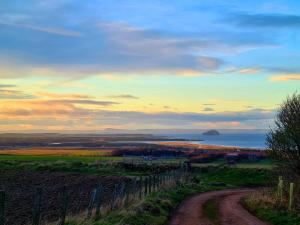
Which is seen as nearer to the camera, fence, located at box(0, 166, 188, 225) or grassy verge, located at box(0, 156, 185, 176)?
fence, located at box(0, 166, 188, 225)

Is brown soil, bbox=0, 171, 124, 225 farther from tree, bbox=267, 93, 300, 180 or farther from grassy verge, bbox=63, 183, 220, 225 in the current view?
tree, bbox=267, 93, 300, 180

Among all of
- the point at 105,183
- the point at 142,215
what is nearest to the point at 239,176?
the point at 105,183

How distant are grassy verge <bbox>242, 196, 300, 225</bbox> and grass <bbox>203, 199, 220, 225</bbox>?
2.05 metres

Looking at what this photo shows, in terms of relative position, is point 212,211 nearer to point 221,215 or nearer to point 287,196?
point 221,215

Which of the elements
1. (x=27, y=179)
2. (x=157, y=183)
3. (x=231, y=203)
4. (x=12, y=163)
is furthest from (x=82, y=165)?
(x=231, y=203)

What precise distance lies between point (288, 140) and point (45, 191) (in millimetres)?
21327

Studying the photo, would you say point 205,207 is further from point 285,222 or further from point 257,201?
point 285,222

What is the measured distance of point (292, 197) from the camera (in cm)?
2845

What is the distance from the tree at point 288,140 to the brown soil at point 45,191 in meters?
12.3

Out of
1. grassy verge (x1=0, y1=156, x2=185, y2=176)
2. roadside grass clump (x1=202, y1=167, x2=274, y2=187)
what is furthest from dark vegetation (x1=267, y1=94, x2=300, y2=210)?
grassy verge (x1=0, y1=156, x2=185, y2=176)

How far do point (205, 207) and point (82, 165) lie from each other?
138 ft

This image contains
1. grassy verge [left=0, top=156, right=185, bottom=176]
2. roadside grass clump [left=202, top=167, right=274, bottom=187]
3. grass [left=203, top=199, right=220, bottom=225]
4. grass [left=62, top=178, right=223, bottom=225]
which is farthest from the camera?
grassy verge [left=0, top=156, right=185, bottom=176]

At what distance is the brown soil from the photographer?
28734 millimetres

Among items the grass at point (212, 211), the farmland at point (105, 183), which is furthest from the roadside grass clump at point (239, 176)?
the grass at point (212, 211)
